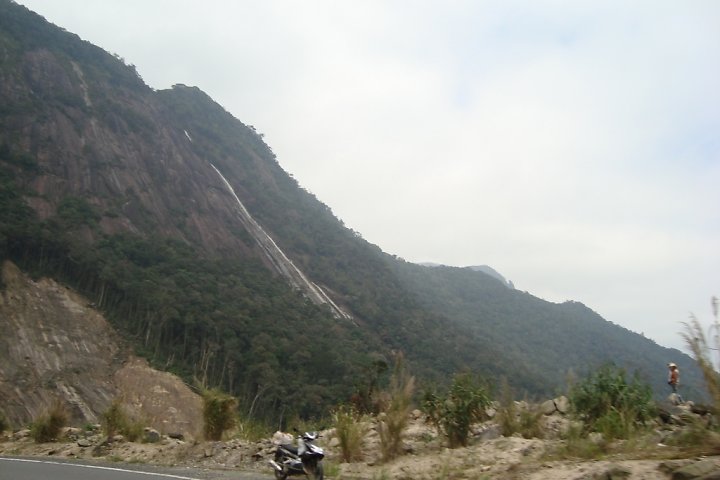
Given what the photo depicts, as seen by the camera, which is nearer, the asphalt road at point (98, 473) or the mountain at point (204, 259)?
the asphalt road at point (98, 473)

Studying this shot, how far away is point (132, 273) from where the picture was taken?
44.2 metres

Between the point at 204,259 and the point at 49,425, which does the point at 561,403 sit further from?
the point at 204,259

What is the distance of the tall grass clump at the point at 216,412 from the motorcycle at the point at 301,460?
3760 millimetres

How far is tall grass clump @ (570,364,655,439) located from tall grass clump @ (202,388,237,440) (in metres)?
7.14

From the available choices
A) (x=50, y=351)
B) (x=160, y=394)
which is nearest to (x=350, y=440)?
(x=160, y=394)

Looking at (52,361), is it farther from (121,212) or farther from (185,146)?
(185,146)

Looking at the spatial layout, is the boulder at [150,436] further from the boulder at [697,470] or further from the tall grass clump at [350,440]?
the boulder at [697,470]

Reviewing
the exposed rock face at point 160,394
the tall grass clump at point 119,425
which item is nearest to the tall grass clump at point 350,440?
the tall grass clump at point 119,425

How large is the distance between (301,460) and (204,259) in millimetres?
50205

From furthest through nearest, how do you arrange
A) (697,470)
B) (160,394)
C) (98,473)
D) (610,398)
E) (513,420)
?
(160,394), (513,420), (98,473), (610,398), (697,470)

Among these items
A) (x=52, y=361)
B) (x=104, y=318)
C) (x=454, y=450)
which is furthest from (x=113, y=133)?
(x=454, y=450)

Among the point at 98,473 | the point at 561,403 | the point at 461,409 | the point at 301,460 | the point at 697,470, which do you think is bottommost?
the point at 98,473

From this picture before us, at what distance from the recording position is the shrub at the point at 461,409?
977 centimetres

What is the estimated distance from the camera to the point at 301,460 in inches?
319
